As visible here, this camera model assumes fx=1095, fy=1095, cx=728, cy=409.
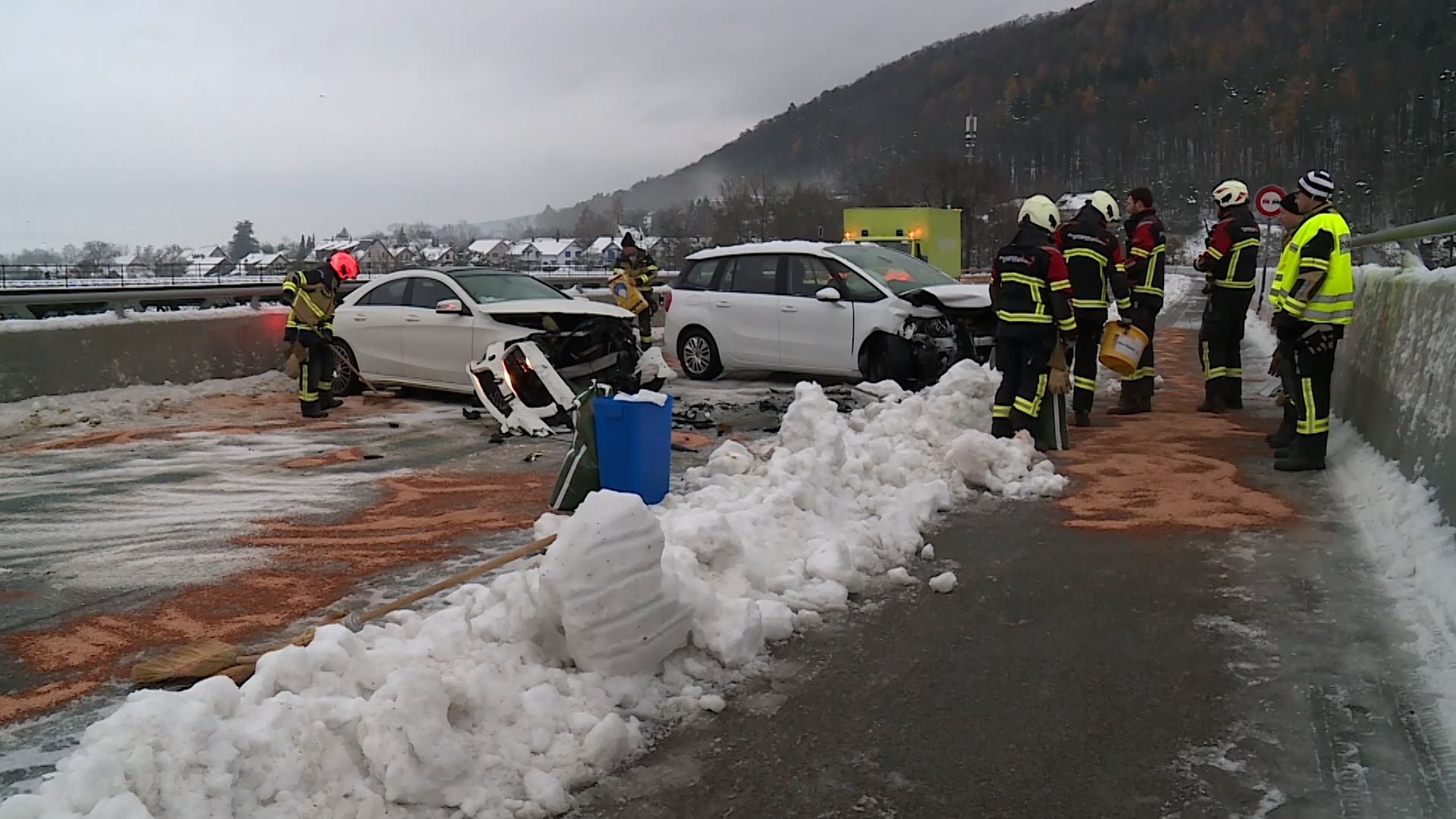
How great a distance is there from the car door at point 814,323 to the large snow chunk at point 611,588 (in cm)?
846

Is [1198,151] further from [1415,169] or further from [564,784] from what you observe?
[564,784]

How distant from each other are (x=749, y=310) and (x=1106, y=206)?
4.59 m

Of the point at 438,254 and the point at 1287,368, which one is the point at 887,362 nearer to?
the point at 1287,368

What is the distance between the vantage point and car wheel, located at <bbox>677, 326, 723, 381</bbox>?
45.6 ft

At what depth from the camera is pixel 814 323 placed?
12750mm

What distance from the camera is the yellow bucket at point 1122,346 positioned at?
33.5 feet

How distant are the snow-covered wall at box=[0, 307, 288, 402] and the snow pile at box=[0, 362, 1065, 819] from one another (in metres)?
7.60

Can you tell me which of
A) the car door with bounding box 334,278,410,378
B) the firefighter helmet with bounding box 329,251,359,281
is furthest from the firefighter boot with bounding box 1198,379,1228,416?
the firefighter helmet with bounding box 329,251,359,281

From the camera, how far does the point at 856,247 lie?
13.5 meters

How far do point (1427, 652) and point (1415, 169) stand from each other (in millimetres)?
20948

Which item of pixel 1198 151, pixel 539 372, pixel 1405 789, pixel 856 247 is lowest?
pixel 1405 789

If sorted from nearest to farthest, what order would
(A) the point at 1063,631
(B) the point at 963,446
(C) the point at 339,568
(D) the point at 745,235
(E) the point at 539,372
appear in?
1. (A) the point at 1063,631
2. (C) the point at 339,568
3. (B) the point at 963,446
4. (E) the point at 539,372
5. (D) the point at 745,235

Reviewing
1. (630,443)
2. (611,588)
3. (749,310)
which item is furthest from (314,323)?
(611,588)

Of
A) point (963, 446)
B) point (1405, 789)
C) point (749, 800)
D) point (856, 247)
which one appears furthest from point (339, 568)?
point (856, 247)
